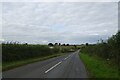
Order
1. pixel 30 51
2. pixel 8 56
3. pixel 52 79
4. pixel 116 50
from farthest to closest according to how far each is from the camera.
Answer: pixel 30 51 → pixel 8 56 → pixel 116 50 → pixel 52 79

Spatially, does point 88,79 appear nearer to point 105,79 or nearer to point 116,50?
point 105,79

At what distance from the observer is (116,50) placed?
2200 centimetres

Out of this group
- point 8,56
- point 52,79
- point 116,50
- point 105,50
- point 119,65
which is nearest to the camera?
point 52,79

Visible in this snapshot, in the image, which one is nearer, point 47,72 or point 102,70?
point 47,72

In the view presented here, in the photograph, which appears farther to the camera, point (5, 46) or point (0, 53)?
point (5, 46)

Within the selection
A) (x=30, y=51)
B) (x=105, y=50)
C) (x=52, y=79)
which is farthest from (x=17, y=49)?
(x=52, y=79)

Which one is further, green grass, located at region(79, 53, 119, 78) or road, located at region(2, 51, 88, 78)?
green grass, located at region(79, 53, 119, 78)

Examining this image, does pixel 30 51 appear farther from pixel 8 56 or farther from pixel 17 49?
pixel 8 56

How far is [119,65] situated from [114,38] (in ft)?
11.6

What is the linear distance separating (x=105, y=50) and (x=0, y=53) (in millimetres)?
13707

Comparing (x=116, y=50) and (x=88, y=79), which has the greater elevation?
(x=116, y=50)

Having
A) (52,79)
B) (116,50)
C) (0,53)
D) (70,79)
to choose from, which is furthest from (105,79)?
(0,53)

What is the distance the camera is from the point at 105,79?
44.7ft

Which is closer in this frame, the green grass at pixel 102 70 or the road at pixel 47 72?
the road at pixel 47 72
